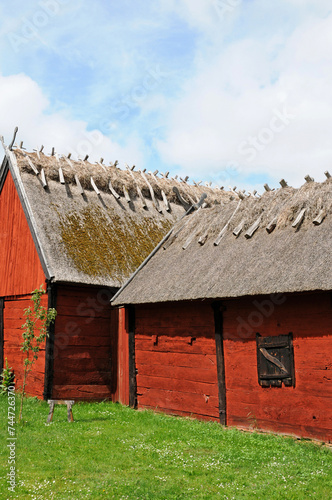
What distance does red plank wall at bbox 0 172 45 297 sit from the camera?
15.7 m

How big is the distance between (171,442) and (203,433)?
111cm

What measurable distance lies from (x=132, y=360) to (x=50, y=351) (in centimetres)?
258

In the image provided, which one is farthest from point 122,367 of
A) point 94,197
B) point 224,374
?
point 94,197

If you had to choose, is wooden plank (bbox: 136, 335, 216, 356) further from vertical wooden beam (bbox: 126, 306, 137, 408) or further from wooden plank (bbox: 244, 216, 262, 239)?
wooden plank (bbox: 244, 216, 262, 239)

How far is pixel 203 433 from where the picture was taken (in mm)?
10188

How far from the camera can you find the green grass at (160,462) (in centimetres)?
659

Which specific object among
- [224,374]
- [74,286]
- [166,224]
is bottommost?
[224,374]

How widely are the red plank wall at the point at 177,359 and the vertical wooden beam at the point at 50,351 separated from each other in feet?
8.79

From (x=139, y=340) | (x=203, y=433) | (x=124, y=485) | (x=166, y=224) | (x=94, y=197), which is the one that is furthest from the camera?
(x=166, y=224)

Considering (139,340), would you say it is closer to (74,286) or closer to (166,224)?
(74,286)

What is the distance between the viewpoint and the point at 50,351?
14.3 m

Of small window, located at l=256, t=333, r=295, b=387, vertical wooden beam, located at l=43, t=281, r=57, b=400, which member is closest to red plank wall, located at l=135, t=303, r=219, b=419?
small window, located at l=256, t=333, r=295, b=387

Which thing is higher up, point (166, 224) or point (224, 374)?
point (166, 224)

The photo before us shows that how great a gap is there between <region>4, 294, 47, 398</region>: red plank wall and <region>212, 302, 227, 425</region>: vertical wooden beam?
239 inches
